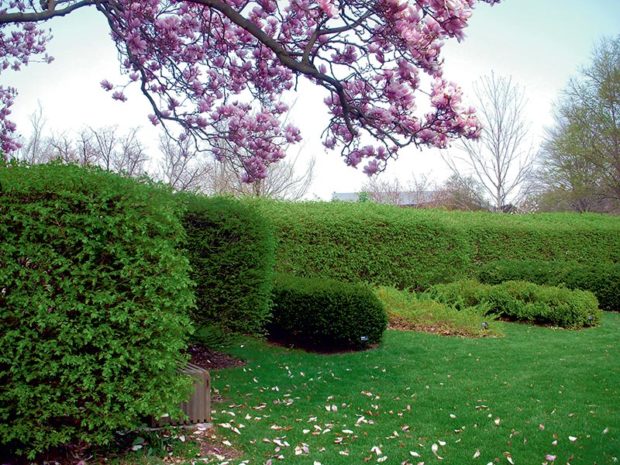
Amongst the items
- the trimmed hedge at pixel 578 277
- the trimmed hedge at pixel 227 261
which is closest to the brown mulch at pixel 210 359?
A: the trimmed hedge at pixel 227 261

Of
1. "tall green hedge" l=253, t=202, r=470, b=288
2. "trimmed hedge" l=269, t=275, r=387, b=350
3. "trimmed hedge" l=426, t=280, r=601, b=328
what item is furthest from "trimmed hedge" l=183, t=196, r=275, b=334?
"trimmed hedge" l=426, t=280, r=601, b=328

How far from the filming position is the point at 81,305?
3.60 meters

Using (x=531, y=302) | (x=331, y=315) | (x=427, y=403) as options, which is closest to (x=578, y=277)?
(x=531, y=302)

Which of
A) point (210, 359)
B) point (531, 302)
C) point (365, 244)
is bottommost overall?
point (210, 359)

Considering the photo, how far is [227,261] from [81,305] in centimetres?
274

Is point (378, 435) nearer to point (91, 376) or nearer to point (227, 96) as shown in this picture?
point (91, 376)

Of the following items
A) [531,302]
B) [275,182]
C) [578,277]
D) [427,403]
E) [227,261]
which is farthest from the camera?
[275,182]

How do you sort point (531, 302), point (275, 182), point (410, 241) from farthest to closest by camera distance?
point (275, 182) < point (410, 241) < point (531, 302)

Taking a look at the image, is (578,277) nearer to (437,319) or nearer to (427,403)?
(437,319)

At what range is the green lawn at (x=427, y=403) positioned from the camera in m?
4.18

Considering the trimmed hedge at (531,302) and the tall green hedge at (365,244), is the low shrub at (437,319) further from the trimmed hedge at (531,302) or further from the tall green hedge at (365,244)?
the tall green hedge at (365,244)

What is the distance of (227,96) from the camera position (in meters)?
8.64

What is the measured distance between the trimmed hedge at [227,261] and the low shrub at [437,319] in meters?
3.27

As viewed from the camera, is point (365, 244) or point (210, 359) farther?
point (365, 244)
